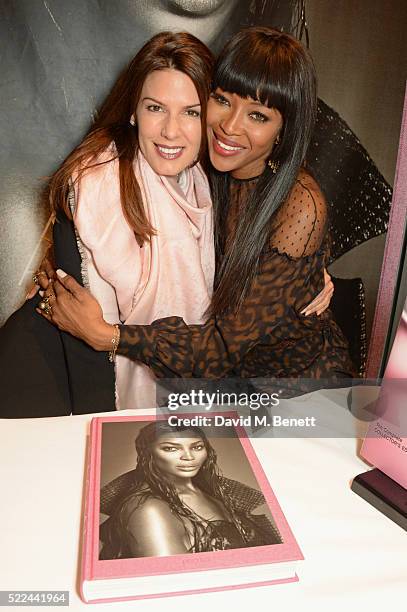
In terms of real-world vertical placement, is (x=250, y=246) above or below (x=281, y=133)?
below

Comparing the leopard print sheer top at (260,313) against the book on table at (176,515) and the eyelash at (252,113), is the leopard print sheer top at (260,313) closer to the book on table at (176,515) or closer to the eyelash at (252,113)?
the eyelash at (252,113)

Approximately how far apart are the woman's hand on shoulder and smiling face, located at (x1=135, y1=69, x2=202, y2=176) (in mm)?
604

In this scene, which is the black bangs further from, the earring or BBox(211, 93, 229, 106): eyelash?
the earring

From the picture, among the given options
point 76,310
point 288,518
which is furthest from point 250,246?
point 288,518

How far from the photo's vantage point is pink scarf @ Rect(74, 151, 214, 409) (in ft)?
3.51

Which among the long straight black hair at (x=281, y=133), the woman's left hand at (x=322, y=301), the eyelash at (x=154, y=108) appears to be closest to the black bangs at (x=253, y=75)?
the long straight black hair at (x=281, y=133)

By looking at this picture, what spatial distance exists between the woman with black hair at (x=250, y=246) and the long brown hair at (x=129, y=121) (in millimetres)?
70

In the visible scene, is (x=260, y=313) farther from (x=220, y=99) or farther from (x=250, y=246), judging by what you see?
(x=220, y=99)

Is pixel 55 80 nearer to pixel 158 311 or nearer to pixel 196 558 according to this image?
pixel 158 311

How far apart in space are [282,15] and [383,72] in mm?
255

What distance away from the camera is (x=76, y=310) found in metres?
1.12

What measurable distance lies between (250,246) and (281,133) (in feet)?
0.71

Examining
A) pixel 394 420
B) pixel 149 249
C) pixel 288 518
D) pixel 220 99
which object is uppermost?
pixel 220 99

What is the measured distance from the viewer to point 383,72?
1.17 metres
